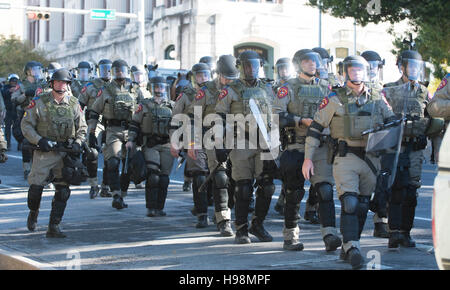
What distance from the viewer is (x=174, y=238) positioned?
973 cm

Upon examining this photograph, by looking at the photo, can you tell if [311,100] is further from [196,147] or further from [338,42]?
[338,42]

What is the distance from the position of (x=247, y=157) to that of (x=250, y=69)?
937 millimetres

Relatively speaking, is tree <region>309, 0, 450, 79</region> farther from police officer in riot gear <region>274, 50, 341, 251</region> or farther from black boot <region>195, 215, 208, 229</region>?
police officer in riot gear <region>274, 50, 341, 251</region>

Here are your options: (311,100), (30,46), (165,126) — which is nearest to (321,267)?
(311,100)

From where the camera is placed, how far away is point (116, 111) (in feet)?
41.2

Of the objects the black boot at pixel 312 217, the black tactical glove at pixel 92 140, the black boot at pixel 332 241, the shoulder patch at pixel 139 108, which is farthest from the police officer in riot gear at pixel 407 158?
the black tactical glove at pixel 92 140

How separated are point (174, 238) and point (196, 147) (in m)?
1.20

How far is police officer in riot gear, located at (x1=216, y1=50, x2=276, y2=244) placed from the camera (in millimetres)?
9234

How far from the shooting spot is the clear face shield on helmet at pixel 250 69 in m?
9.34

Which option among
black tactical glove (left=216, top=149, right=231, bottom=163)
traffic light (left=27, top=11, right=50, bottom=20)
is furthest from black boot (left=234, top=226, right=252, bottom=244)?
traffic light (left=27, top=11, right=50, bottom=20)

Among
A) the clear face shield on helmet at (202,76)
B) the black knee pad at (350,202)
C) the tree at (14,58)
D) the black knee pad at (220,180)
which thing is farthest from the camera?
the tree at (14,58)

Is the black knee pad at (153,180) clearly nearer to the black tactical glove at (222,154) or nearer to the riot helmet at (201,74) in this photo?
the riot helmet at (201,74)

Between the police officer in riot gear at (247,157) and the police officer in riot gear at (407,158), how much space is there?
1279mm

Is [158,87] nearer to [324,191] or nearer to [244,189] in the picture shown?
[244,189]
